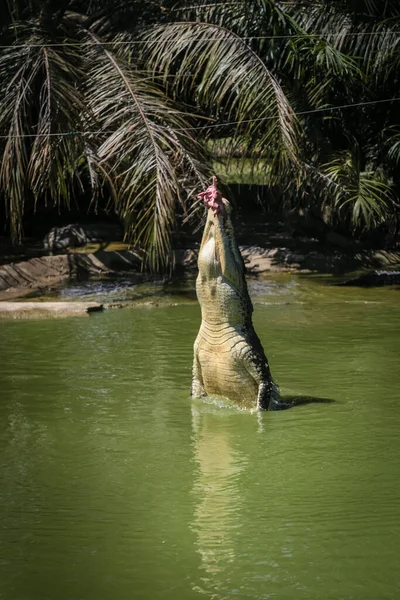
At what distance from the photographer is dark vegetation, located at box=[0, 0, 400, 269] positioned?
13039 millimetres

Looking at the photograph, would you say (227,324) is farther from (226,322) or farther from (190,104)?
(190,104)

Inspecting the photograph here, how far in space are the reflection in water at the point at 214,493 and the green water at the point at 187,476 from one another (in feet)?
0.05

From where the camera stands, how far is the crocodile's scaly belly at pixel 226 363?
7656 mm

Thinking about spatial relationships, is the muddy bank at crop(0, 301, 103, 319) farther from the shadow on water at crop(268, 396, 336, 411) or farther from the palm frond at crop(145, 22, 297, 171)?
the shadow on water at crop(268, 396, 336, 411)

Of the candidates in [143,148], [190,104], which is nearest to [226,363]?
[143,148]

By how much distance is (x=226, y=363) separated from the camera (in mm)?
7695

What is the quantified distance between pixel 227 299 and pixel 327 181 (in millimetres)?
8067

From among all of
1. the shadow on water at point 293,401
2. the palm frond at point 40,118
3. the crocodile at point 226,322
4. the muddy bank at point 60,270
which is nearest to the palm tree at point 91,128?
the palm frond at point 40,118

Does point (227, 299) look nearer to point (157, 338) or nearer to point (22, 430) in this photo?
point (22, 430)

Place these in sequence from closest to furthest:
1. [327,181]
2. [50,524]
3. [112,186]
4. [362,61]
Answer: [50,524] < [112,186] < [327,181] < [362,61]

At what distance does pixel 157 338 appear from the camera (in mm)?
10875

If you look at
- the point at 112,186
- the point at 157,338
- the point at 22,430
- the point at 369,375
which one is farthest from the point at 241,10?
the point at 22,430

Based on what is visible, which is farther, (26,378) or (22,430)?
(26,378)

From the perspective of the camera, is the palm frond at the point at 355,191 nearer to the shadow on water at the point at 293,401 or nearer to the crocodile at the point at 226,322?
the shadow on water at the point at 293,401
